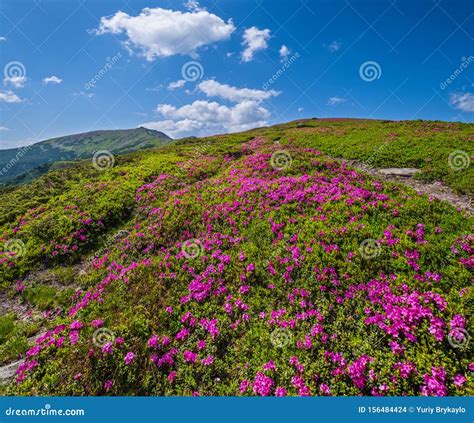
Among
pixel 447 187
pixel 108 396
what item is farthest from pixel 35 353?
pixel 447 187

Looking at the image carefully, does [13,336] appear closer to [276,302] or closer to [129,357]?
[129,357]

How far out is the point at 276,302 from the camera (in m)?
8.86

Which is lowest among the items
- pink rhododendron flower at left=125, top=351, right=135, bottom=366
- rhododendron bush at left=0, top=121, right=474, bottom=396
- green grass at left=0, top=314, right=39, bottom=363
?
green grass at left=0, top=314, right=39, bottom=363

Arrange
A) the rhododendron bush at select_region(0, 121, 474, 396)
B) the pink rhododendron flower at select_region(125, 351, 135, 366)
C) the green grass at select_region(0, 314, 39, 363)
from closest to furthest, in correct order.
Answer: the rhododendron bush at select_region(0, 121, 474, 396) < the pink rhododendron flower at select_region(125, 351, 135, 366) < the green grass at select_region(0, 314, 39, 363)

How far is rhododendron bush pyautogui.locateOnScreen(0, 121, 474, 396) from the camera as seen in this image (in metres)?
6.38

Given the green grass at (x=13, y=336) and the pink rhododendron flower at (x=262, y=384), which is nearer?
the pink rhododendron flower at (x=262, y=384)

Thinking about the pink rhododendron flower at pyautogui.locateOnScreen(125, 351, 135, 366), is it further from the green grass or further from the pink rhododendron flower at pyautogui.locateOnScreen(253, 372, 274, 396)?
the green grass

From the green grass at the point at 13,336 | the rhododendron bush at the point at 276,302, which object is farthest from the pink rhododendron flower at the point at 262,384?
the green grass at the point at 13,336

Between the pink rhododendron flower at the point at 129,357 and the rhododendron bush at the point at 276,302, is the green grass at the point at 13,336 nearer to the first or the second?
the rhododendron bush at the point at 276,302

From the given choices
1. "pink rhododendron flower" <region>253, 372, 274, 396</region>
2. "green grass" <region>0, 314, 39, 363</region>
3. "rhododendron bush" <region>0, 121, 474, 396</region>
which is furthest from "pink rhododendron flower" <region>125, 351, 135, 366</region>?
"green grass" <region>0, 314, 39, 363</region>

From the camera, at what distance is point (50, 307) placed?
11.9 metres

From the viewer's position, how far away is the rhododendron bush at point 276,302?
6.38m

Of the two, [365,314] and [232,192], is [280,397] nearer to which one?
[365,314]

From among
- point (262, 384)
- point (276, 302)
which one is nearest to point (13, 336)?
point (262, 384)
